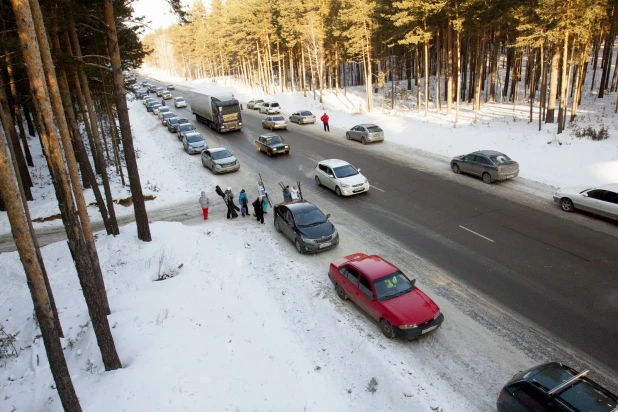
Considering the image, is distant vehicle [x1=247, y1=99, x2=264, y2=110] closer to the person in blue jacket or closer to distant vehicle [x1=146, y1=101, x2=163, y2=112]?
distant vehicle [x1=146, y1=101, x2=163, y2=112]

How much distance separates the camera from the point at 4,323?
1117cm

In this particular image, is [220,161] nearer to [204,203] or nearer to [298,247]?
[204,203]

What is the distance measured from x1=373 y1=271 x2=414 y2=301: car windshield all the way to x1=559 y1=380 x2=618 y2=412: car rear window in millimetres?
4056

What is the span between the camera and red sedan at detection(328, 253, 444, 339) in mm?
8828

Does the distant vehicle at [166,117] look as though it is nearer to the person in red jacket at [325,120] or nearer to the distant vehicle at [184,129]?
the distant vehicle at [184,129]

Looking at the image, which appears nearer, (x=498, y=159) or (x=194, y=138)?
(x=498, y=159)

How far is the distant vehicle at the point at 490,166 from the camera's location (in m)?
18.8

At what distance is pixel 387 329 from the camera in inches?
361

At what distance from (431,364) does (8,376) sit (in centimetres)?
1008

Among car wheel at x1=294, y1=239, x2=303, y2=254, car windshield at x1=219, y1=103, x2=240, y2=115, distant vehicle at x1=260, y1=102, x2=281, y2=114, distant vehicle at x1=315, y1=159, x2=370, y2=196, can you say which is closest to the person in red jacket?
car windshield at x1=219, y1=103, x2=240, y2=115

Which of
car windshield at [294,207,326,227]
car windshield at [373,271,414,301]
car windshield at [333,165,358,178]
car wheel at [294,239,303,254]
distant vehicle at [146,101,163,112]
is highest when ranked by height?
distant vehicle at [146,101,163,112]

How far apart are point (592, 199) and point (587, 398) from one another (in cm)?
1141

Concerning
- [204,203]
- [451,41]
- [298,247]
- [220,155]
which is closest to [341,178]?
[298,247]

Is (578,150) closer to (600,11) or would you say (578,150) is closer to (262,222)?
(600,11)
